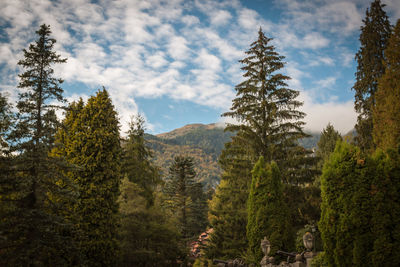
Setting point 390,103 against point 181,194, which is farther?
point 181,194

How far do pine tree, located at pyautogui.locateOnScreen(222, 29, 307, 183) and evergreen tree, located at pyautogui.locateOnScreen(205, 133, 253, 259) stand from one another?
901mm

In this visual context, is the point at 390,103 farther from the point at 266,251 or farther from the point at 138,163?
the point at 138,163

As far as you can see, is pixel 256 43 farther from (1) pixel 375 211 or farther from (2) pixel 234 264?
(2) pixel 234 264

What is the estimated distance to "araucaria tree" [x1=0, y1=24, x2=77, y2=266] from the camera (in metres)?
8.13

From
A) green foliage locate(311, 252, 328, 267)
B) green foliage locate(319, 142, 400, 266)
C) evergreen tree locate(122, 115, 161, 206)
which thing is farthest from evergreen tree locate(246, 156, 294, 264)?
evergreen tree locate(122, 115, 161, 206)

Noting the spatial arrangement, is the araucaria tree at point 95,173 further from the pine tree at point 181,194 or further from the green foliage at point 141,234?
the pine tree at point 181,194

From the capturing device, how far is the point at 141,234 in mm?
14383

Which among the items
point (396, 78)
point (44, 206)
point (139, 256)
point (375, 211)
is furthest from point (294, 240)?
point (44, 206)

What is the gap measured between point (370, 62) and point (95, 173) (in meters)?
18.3

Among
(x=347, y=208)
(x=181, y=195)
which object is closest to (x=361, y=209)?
(x=347, y=208)

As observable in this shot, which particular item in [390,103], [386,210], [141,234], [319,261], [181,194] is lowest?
[141,234]

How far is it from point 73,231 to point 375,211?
34.8 feet

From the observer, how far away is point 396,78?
492 inches

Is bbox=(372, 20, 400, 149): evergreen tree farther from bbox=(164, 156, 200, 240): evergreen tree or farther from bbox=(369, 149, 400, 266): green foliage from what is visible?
bbox=(164, 156, 200, 240): evergreen tree
